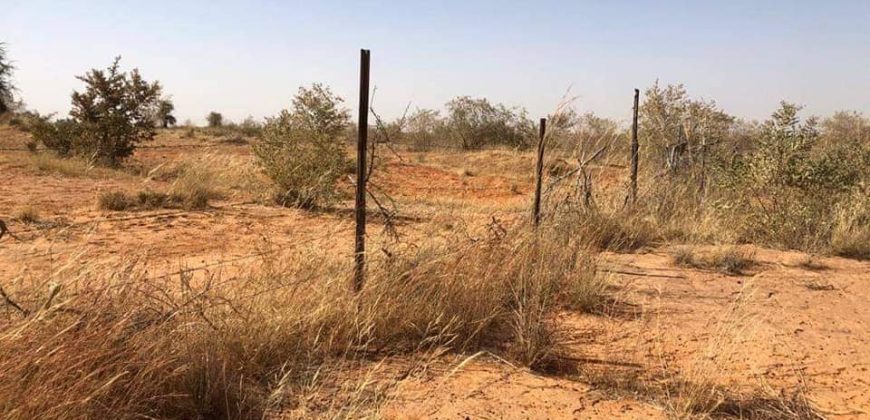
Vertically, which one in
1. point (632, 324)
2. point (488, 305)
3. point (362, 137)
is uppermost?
point (362, 137)

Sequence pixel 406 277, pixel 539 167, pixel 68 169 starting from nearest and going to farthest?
pixel 406 277 < pixel 539 167 < pixel 68 169

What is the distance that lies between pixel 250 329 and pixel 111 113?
564 inches

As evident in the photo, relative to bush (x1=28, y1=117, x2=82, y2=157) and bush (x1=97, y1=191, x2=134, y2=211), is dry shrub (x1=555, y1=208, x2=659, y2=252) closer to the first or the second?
bush (x1=97, y1=191, x2=134, y2=211)

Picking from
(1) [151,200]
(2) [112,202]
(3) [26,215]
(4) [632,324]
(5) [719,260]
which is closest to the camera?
(4) [632,324]

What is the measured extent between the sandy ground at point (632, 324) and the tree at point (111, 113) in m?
5.95

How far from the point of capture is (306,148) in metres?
11.2

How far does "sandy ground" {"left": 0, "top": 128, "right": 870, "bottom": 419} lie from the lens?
365 cm

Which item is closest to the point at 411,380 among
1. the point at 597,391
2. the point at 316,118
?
the point at 597,391

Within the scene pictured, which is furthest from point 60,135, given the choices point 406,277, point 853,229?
point 853,229

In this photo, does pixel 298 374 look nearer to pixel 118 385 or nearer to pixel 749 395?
pixel 118 385

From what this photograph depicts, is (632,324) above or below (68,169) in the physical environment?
below

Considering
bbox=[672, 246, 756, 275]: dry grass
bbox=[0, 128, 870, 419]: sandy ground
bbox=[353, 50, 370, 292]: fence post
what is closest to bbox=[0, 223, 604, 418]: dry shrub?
bbox=[0, 128, 870, 419]: sandy ground

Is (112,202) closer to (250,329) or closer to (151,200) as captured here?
(151,200)

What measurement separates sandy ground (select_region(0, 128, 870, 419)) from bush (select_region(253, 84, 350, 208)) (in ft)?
3.11
